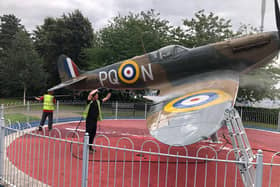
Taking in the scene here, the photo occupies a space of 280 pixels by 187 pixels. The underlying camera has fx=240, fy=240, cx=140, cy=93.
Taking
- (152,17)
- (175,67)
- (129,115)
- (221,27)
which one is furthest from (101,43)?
(175,67)

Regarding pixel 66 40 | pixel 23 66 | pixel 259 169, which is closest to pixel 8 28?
pixel 66 40

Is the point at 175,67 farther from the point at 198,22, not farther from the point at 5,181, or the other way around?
the point at 198,22

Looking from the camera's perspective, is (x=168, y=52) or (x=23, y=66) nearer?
(x=168, y=52)

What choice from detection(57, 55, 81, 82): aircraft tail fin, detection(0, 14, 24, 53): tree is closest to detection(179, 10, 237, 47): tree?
detection(57, 55, 81, 82): aircraft tail fin

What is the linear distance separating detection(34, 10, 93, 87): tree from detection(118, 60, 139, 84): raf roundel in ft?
69.8

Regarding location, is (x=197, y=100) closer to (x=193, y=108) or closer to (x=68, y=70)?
(x=193, y=108)

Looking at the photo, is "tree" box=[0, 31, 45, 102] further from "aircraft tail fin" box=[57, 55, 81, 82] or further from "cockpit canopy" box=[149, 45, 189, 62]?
"cockpit canopy" box=[149, 45, 189, 62]

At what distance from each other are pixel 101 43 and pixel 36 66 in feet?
23.9

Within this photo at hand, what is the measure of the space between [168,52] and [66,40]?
24.9m

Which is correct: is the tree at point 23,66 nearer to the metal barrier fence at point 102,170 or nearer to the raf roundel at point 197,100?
the metal barrier fence at point 102,170

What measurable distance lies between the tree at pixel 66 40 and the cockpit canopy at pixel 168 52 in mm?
22466

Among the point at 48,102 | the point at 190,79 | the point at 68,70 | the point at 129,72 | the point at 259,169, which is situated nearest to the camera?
the point at 259,169

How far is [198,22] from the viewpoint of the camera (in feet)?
69.3

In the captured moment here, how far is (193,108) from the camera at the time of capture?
17.6ft
